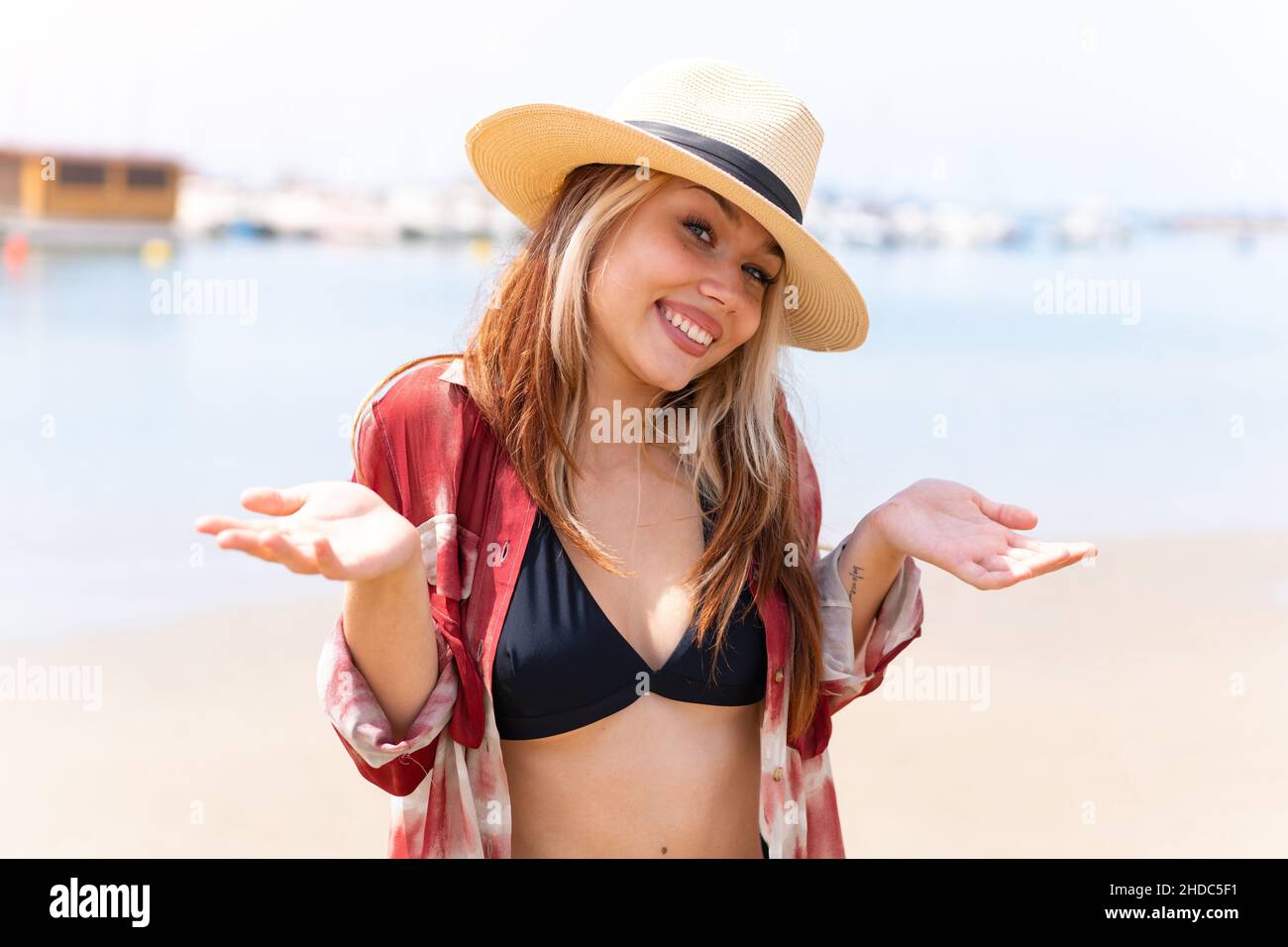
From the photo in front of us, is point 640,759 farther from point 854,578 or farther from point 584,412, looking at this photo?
point 584,412

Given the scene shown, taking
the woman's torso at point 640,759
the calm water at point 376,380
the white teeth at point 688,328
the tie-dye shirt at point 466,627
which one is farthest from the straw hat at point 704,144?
the woman's torso at point 640,759

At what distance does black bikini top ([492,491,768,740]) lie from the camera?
2236mm

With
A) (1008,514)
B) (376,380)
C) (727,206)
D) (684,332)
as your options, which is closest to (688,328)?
(684,332)

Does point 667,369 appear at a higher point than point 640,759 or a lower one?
higher

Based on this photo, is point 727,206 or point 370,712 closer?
point 370,712

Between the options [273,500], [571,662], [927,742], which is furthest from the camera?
[927,742]

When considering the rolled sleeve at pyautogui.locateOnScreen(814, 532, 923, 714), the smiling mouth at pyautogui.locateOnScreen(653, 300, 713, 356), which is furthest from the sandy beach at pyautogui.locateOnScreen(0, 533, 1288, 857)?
the smiling mouth at pyautogui.locateOnScreen(653, 300, 713, 356)

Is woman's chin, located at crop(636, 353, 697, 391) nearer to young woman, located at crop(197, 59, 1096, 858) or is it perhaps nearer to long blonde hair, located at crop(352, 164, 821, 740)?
young woman, located at crop(197, 59, 1096, 858)

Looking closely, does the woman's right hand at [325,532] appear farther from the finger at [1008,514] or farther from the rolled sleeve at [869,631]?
the finger at [1008,514]

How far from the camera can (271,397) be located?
12703mm

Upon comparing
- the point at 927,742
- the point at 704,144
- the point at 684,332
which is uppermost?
the point at 704,144

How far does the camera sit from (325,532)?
1.94 m

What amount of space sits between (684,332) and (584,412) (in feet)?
0.81

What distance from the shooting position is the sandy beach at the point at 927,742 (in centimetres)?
540
